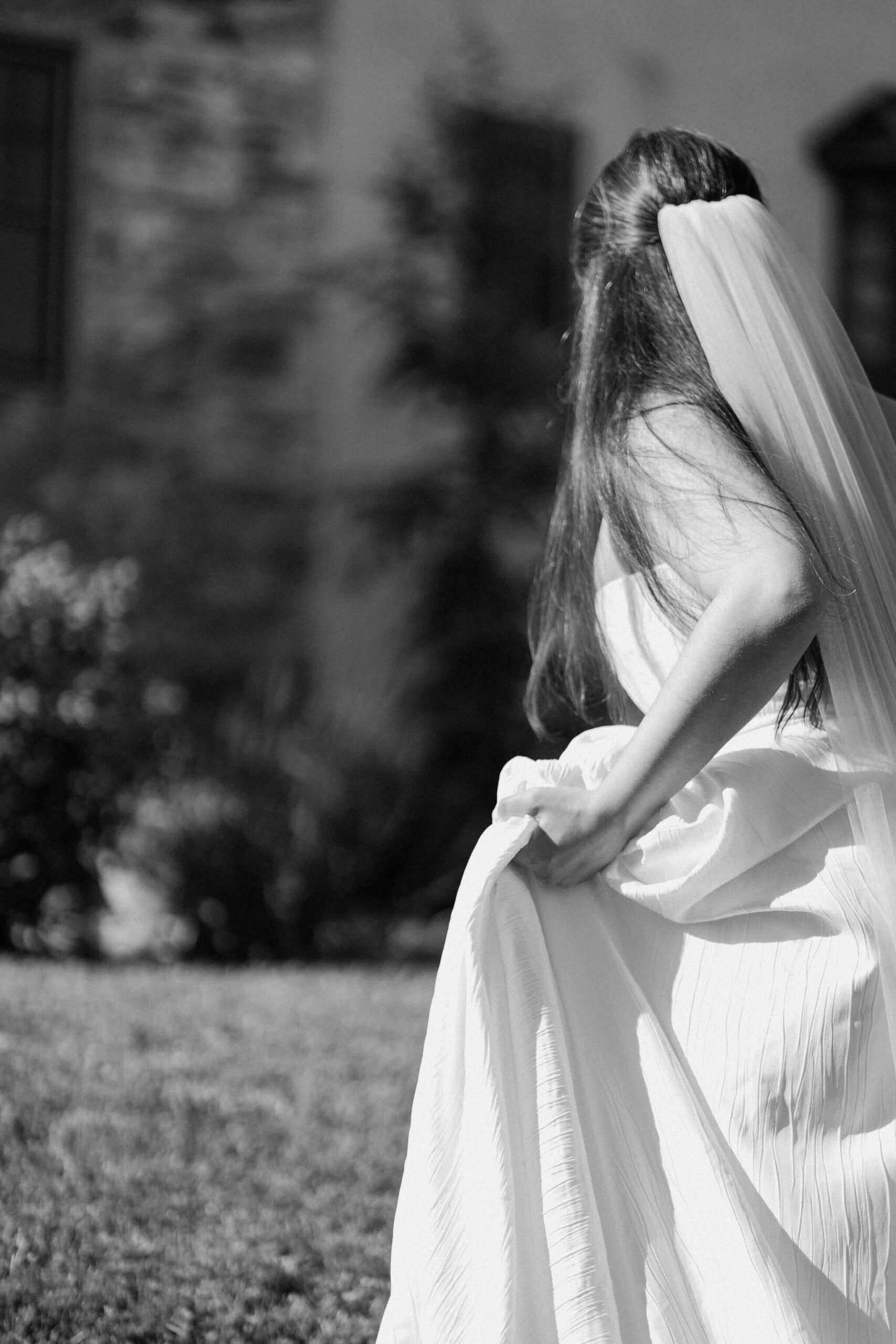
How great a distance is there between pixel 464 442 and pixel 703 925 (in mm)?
6555

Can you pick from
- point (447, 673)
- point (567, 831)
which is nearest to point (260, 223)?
point (447, 673)

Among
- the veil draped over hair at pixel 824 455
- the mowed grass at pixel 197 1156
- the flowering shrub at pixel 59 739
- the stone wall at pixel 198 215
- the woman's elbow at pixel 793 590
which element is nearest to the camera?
the woman's elbow at pixel 793 590

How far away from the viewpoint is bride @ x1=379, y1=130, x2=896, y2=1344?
1698mm

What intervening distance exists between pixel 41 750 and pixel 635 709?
13.8 feet

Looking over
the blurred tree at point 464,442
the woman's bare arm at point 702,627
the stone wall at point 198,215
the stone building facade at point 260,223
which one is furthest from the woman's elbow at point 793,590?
the stone wall at point 198,215

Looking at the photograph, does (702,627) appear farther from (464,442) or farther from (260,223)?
(260,223)

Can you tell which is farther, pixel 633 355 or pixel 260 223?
pixel 260 223

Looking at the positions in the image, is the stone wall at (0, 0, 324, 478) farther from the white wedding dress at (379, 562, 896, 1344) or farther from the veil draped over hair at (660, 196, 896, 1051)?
the white wedding dress at (379, 562, 896, 1344)

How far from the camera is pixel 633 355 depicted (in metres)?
1.91

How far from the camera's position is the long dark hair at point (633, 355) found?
186cm

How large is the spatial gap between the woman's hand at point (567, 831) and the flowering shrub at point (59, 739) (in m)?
4.43

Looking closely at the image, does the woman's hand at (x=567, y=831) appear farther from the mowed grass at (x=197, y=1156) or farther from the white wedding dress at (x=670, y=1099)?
the mowed grass at (x=197, y=1156)

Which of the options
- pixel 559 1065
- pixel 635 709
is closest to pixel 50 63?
pixel 635 709

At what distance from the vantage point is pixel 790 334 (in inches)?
73.4
